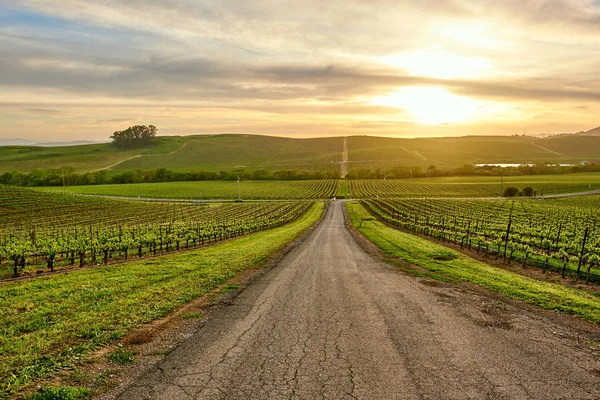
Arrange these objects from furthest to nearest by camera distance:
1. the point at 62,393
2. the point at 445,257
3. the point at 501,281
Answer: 1. the point at 445,257
2. the point at 501,281
3. the point at 62,393

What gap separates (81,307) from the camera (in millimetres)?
13148

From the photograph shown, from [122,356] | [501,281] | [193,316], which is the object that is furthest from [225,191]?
[122,356]

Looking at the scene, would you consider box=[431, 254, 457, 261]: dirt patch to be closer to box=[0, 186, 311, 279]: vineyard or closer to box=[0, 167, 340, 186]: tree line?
box=[0, 186, 311, 279]: vineyard

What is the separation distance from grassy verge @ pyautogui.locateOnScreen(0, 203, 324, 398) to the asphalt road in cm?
220

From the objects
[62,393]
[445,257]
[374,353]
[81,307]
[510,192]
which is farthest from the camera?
[510,192]

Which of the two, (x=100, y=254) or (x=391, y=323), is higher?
(x=391, y=323)

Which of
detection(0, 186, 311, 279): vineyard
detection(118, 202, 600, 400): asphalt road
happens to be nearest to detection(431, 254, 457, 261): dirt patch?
detection(118, 202, 600, 400): asphalt road

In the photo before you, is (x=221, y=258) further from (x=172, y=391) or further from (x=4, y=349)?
(x=172, y=391)

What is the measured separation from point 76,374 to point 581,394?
1086cm

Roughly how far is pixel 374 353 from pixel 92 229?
50.1 metres

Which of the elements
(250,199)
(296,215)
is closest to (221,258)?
(296,215)

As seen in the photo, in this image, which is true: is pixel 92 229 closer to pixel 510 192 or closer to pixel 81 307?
pixel 81 307

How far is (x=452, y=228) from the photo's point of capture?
45.5 metres

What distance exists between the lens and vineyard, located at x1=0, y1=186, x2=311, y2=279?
2577cm
